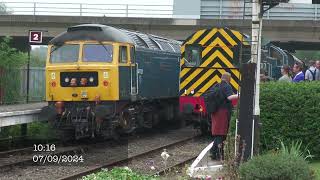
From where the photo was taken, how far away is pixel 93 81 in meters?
15.6

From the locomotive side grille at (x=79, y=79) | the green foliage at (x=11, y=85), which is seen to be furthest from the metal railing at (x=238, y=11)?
the locomotive side grille at (x=79, y=79)

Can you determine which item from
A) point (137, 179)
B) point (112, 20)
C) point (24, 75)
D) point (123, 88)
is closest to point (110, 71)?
point (123, 88)

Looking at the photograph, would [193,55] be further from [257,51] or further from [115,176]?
[115,176]

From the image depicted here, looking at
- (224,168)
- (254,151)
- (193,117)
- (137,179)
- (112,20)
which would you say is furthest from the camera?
(112,20)

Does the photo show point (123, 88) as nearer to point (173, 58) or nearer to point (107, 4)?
point (173, 58)

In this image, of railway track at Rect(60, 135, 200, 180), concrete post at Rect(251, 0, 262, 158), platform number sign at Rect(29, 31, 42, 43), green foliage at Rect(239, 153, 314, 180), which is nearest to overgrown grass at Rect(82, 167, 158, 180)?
green foliage at Rect(239, 153, 314, 180)

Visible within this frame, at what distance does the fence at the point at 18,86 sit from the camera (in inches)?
790

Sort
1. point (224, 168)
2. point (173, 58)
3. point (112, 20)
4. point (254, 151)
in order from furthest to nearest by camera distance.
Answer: point (112, 20), point (173, 58), point (254, 151), point (224, 168)

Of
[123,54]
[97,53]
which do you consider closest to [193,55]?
[123,54]

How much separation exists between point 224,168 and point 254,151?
85 centimetres

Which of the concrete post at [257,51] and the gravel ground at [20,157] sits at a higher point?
the concrete post at [257,51]

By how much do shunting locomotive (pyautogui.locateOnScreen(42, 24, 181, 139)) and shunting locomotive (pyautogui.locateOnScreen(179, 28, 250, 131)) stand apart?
1.35m

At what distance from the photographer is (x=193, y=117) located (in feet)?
56.4

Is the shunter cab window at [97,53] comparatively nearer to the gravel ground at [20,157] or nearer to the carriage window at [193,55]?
the gravel ground at [20,157]
